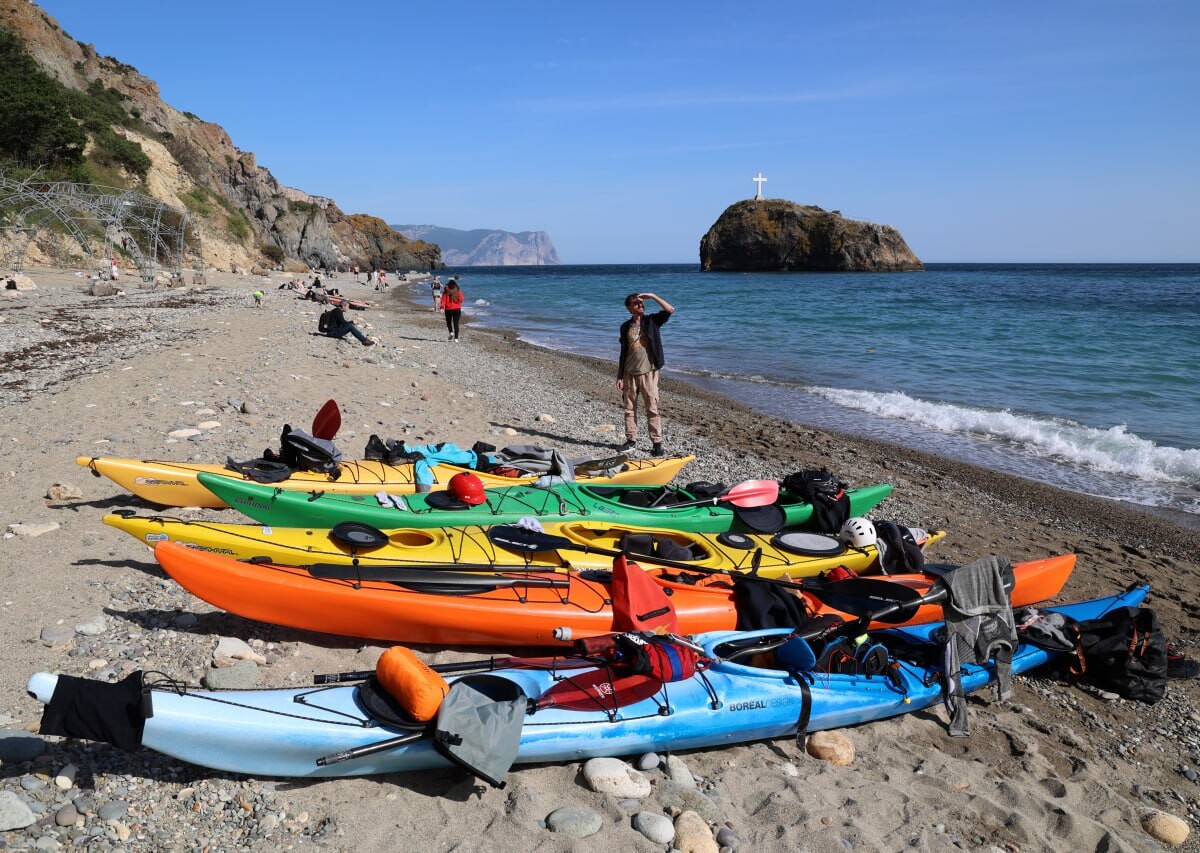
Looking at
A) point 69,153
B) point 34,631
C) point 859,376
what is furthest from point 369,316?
point 34,631

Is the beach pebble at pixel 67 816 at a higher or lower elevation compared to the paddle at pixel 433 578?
lower

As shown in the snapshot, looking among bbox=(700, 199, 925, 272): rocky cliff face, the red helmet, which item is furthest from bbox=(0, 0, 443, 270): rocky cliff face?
bbox=(700, 199, 925, 272): rocky cliff face

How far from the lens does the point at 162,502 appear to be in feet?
20.4

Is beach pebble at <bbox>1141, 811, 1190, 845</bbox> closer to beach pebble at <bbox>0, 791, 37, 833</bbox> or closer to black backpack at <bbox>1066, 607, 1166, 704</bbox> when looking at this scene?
black backpack at <bbox>1066, 607, 1166, 704</bbox>

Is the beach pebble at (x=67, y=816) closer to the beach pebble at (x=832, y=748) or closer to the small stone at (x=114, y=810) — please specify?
the small stone at (x=114, y=810)

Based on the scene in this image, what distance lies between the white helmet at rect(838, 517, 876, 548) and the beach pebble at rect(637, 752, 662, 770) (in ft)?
9.32

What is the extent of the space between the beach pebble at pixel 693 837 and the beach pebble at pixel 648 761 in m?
0.41

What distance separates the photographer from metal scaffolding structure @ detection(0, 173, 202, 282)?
21.4 metres

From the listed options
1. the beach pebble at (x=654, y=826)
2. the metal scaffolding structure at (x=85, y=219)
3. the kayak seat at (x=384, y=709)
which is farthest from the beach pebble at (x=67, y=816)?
the metal scaffolding structure at (x=85, y=219)

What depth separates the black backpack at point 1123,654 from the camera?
461cm

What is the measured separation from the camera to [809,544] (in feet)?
19.1

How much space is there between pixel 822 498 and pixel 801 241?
76.2 metres

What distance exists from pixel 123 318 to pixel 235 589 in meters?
14.5

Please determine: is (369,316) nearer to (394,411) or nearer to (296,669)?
(394,411)
